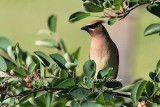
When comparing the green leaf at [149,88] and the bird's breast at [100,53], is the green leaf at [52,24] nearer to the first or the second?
the bird's breast at [100,53]

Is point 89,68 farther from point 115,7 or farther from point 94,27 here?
point 94,27

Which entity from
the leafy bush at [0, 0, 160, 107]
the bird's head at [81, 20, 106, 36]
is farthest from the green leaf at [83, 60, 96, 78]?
the bird's head at [81, 20, 106, 36]

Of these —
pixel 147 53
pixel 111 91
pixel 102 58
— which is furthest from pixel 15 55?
pixel 147 53

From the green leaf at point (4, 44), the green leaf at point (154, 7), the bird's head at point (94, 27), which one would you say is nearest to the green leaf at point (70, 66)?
the green leaf at point (154, 7)

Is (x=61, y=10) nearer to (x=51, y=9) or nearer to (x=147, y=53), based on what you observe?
(x=51, y=9)

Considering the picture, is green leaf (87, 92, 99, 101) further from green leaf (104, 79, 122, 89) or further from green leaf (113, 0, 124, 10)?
green leaf (113, 0, 124, 10)

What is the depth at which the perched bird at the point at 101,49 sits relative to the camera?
3927 mm

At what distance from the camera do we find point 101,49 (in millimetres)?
4051

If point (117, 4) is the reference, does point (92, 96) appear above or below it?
below

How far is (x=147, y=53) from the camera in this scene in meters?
16.1

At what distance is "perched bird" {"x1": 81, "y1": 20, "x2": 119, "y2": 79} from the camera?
3.93m

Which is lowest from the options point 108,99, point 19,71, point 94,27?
point 108,99

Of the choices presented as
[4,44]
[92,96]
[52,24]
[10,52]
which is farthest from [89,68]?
[52,24]

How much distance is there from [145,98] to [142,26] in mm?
14890
